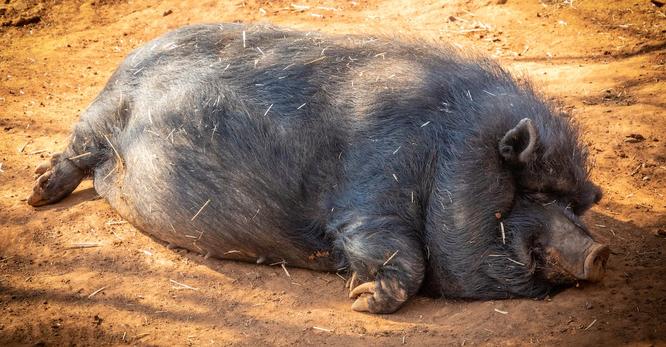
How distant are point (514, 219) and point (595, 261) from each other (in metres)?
0.56

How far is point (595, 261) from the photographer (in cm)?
399

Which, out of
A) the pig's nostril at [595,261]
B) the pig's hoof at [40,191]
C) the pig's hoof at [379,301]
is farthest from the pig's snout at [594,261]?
the pig's hoof at [40,191]

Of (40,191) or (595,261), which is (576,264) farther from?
(40,191)

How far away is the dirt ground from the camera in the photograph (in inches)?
160

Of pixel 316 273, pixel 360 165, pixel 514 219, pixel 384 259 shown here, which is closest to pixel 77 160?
pixel 316 273

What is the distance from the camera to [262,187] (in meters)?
4.69

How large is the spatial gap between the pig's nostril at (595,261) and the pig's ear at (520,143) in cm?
67

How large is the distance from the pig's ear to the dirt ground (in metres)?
0.94

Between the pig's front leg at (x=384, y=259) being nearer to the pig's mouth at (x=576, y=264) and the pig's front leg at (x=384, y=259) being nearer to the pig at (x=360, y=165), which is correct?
the pig at (x=360, y=165)

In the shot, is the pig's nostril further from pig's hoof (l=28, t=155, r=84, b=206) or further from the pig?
pig's hoof (l=28, t=155, r=84, b=206)

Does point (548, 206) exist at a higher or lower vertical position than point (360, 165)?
lower

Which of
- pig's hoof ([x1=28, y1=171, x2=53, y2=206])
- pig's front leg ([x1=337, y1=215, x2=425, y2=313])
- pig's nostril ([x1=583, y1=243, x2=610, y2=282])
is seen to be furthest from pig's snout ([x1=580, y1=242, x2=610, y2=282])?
pig's hoof ([x1=28, y1=171, x2=53, y2=206])

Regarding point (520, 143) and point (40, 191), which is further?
point (40, 191)

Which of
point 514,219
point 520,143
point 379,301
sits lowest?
point 379,301
